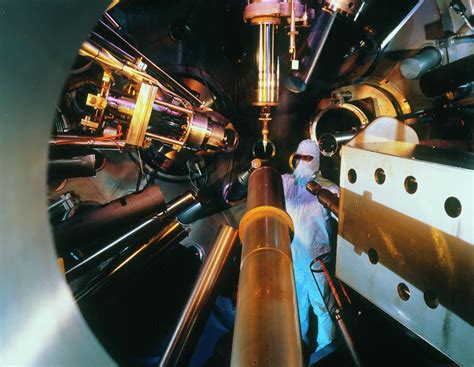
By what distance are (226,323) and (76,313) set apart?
170 centimetres

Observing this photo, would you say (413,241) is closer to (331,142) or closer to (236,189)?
(331,142)

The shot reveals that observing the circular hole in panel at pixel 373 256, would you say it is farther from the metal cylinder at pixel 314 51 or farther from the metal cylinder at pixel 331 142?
the metal cylinder at pixel 314 51

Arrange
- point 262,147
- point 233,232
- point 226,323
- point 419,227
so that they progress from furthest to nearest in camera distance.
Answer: point 262,147
point 226,323
point 233,232
point 419,227

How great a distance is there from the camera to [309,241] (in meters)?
2.01

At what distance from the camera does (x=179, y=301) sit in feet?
6.73

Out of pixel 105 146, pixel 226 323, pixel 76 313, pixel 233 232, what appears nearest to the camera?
pixel 76 313

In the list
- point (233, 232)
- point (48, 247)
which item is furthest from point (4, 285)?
point (233, 232)

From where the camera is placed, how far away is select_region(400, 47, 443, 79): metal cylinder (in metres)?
1.53

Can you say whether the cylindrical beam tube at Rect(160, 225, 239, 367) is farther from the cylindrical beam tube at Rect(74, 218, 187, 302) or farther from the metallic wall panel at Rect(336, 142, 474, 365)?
the metallic wall panel at Rect(336, 142, 474, 365)

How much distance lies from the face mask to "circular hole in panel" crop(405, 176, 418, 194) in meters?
1.39

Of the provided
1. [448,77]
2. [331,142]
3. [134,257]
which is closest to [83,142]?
[134,257]

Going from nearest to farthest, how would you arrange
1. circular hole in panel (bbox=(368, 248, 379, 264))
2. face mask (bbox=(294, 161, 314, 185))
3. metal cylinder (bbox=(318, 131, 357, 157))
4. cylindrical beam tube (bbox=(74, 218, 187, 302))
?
circular hole in panel (bbox=(368, 248, 379, 264)) < cylindrical beam tube (bbox=(74, 218, 187, 302)) < metal cylinder (bbox=(318, 131, 357, 157)) < face mask (bbox=(294, 161, 314, 185))

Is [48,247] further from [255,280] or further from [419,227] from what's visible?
[419,227]

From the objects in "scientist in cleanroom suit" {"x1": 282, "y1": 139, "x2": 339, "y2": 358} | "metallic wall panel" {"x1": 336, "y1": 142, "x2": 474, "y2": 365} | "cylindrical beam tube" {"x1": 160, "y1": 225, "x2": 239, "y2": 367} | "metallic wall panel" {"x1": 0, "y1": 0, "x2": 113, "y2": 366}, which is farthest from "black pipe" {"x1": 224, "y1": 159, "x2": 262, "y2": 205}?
"metallic wall panel" {"x1": 0, "y1": 0, "x2": 113, "y2": 366}
